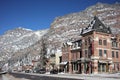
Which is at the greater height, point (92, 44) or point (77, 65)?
point (92, 44)

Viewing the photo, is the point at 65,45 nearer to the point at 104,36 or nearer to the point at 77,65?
the point at 77,65

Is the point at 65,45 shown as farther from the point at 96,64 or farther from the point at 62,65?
the point at 96,64

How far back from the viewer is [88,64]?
6028 cm

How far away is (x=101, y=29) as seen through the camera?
202ft

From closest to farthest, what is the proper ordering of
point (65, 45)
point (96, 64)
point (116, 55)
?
point (96, 64) → point (116, 55) → point (65, 45)

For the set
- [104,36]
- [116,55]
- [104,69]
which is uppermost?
[104,36]

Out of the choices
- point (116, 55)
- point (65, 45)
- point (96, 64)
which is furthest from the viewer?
point (65, 45)

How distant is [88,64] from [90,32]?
28.6 feet

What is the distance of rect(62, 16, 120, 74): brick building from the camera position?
193 ft

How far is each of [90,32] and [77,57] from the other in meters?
11.3

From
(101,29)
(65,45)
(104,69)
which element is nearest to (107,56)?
(104,69)

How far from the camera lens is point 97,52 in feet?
195

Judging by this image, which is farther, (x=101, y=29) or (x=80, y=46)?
(x=80, y=46)

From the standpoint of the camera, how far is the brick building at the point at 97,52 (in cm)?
5894
